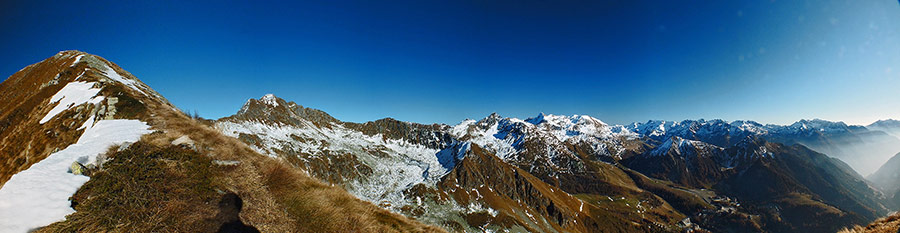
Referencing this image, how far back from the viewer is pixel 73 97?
3100 cm

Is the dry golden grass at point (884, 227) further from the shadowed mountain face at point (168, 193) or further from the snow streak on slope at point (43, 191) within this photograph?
the snow streak on slope at point (43, 191)

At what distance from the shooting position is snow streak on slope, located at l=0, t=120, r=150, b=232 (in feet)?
31.1

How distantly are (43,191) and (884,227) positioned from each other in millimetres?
33487

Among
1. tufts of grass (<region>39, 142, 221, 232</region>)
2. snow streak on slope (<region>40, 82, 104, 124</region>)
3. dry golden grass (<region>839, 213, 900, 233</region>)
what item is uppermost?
snow streak on slope (<region>40, 82, 104, 124</region>)

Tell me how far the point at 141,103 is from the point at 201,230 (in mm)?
28516

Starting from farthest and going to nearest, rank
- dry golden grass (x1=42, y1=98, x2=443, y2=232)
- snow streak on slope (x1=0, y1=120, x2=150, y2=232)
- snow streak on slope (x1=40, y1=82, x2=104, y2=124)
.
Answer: snow streak on slope (x1=40, y1=82, x2=104, y2=124) → dry golden grass (x1=42, y1=98, x2=443, y2=232) → snow streak on slope (x1=0, y1=120, x2=150, y2=232)

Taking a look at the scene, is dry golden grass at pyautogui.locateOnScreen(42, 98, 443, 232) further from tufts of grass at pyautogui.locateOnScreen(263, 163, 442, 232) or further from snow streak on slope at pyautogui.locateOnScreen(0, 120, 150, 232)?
snow streak on slope at pyautogui.locateOnScreen(0, 120, 150, 232)

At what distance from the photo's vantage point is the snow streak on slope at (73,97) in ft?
94.9

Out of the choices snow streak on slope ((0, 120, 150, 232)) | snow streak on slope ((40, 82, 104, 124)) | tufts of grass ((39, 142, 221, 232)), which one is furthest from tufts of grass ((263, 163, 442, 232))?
snow streak on slope ((40, 82, 104, 124))

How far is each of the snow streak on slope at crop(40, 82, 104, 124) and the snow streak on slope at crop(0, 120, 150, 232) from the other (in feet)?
74.9

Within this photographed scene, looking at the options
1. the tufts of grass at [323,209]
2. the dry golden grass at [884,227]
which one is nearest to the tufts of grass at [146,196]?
the tufts of grass at [323,209]

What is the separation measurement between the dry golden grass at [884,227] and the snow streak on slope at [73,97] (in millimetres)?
55313

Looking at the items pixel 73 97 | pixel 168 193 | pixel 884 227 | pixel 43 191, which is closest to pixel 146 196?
pixel 168 193

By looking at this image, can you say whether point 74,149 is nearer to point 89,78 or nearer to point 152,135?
→ point 152,135
